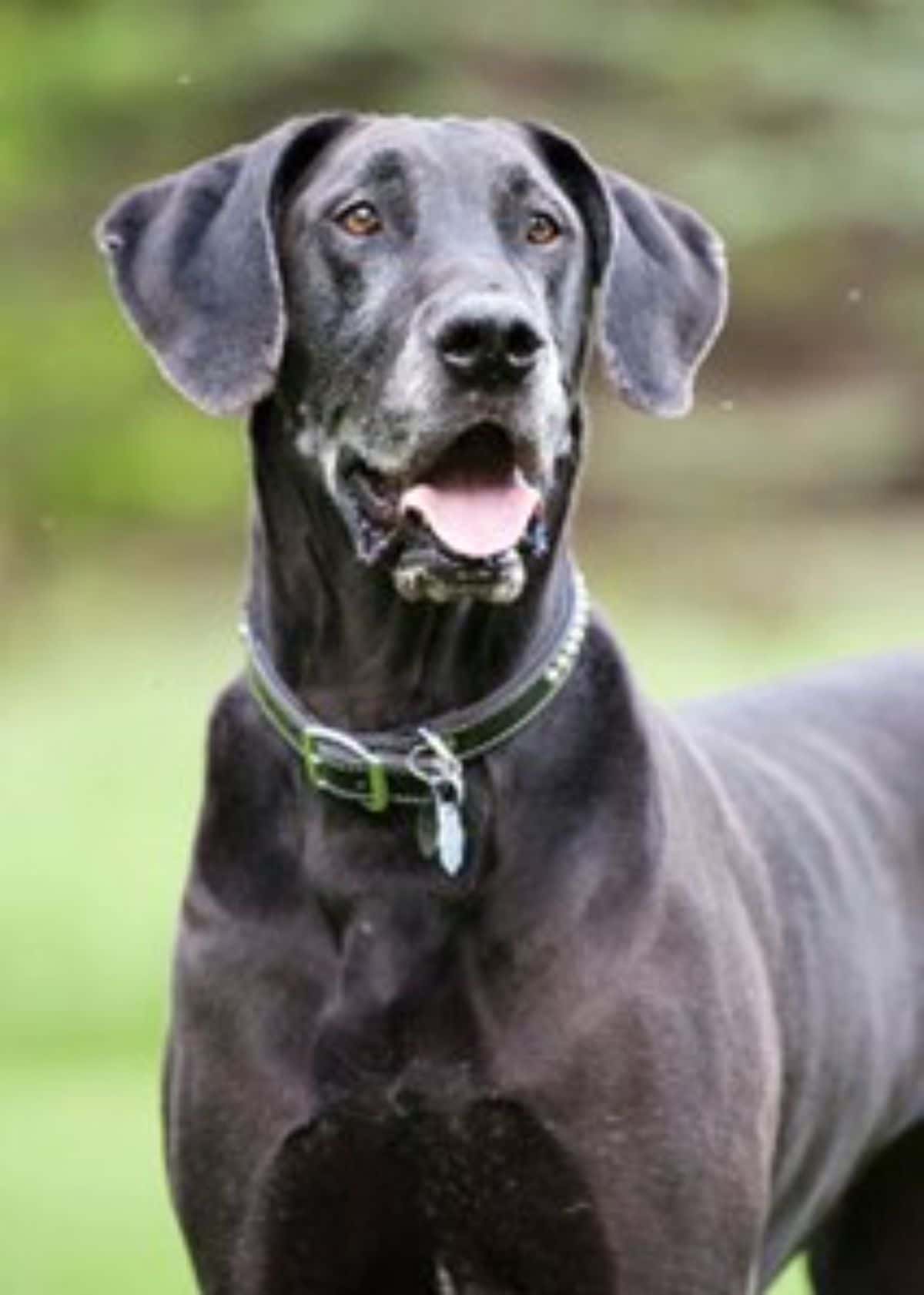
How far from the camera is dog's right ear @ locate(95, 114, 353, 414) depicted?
6.51 m

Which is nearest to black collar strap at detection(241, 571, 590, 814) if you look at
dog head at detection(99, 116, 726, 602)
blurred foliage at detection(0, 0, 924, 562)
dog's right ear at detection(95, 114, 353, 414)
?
dog head at detection(99, 116, 726, 602)

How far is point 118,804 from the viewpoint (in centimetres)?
1762

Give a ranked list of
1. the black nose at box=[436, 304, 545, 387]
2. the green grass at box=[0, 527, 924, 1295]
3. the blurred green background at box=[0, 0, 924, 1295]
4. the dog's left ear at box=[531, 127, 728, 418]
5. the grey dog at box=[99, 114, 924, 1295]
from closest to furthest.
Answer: the black nose at box=[436, 304, 545, 387]
the grey dog at box=[99, 114, 924, 1295]
the dog's left ear at box=[531, 127, 728, 418]
the green grass at box=[0, 527, 924, 1295]
the blurred green background at box=[0, 0, 924, 1295]

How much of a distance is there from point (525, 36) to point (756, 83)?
1497 mm

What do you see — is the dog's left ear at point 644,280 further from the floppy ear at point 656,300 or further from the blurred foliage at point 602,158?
the blurred foliage at point 602,158

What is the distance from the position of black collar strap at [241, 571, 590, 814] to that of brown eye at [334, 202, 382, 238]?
60 centimetres

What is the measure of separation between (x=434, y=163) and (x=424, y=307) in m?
0.30

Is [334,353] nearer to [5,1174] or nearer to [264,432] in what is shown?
[264,432]

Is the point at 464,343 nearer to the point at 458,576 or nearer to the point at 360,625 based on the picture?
the point at 458,576

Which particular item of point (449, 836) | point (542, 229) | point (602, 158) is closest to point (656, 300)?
point (542, 229)

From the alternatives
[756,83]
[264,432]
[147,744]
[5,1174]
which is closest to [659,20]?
[756,83]

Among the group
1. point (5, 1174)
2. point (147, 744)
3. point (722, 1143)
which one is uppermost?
point (722, 1143)

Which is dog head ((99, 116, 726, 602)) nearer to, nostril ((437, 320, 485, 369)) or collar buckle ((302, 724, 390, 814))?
nostril ((437, 320, 485, 369))

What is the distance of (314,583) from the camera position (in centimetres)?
664
